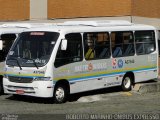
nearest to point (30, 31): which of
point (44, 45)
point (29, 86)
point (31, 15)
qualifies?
point (44, 45)

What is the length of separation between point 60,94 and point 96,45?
2576mm

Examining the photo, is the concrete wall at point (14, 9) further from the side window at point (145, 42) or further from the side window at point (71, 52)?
the side window at point (71, 52)

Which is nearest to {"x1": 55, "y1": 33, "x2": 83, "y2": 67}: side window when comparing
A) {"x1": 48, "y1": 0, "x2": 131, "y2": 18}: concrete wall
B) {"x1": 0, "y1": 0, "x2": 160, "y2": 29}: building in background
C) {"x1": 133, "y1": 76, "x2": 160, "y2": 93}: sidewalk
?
{"x1": 133, "y1": 76, "x2": 160, "y2": 93}: sidewalk

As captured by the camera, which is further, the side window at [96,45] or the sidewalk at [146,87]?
the sidewalk at [146,87]

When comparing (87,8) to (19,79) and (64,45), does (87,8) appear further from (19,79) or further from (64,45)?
(19,79)

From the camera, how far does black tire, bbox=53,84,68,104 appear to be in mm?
15562

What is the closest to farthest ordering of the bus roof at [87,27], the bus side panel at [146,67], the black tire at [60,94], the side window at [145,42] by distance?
1. the black tire at [60,94]
2. the bus roof at [87,27]
3. the bus side panel at [146,67]
4. the side window at [145,42]

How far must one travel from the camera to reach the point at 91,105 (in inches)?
592

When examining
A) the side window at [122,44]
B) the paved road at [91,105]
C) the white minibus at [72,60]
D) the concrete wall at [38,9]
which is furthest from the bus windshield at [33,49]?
the concrete wall at [38,9]

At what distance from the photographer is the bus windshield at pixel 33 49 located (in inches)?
607

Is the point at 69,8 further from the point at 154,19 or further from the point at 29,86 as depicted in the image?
the point at 29,86

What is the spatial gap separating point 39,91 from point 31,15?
14.9m

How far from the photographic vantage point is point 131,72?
19219 mm

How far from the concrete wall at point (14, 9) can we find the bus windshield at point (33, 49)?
44.9 feet
